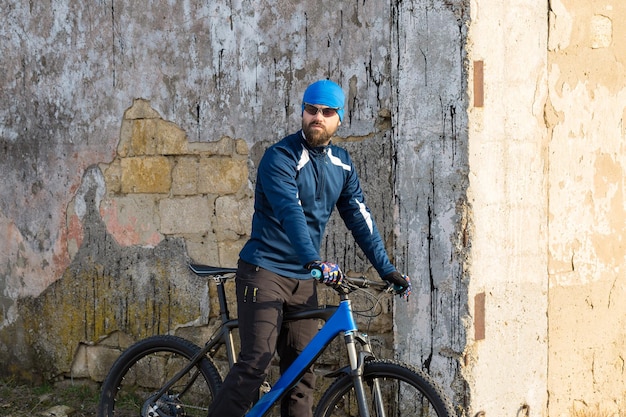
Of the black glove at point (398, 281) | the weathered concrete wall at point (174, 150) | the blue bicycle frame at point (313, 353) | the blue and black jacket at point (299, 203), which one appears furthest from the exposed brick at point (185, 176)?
the black glove at point (398, 281)

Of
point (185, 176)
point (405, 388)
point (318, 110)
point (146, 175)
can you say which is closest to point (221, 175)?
point (185, 176)

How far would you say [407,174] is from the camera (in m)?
4.80

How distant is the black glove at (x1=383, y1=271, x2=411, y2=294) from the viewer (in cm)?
405

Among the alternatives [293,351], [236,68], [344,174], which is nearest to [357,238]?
[344,174]

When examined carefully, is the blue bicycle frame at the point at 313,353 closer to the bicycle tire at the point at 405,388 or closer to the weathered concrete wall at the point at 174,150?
the bicycle tire at the point at 405,388

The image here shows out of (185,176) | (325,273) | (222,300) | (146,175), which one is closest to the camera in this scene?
(325,273)

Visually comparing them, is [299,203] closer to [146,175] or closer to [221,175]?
[221,175]

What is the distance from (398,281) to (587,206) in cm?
179

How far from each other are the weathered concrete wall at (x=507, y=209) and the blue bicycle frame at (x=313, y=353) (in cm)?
96

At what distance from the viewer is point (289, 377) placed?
4141 millimetres

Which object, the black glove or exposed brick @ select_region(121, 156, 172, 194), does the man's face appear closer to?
the black glove

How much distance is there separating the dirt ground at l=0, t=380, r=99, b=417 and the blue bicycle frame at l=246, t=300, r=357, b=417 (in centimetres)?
183

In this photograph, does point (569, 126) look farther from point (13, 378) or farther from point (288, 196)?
point (13, 378)

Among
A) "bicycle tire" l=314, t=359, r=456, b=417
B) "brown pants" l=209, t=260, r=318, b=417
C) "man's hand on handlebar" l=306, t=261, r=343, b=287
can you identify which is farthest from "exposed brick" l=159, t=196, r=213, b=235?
"man's hand on handlebar" l=306, t=261, r=343, b=287
